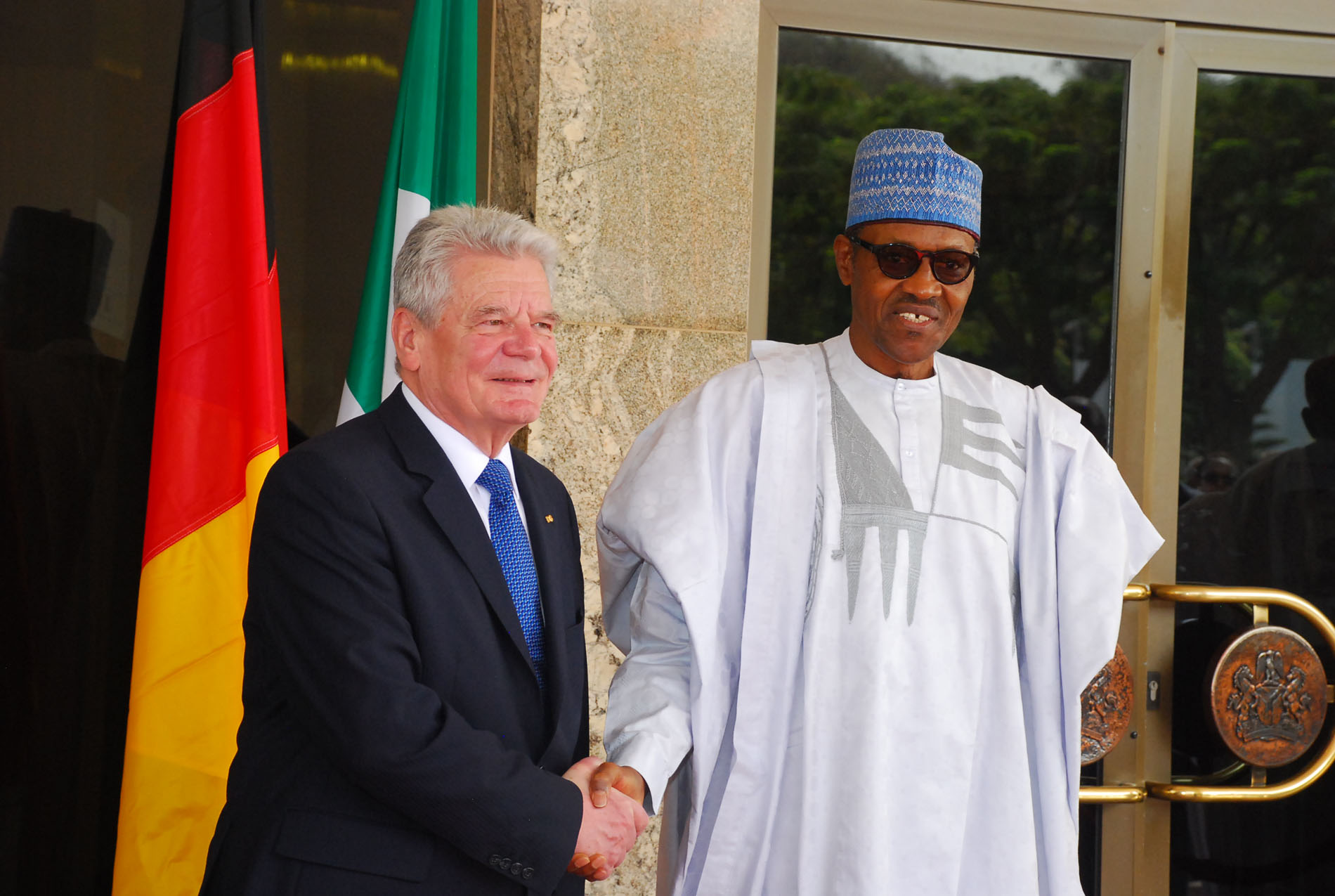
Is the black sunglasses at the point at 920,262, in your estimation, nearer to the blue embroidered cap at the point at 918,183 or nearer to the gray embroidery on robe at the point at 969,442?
the blue embroidered cap at the point at 918,183

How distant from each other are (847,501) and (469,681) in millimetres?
807

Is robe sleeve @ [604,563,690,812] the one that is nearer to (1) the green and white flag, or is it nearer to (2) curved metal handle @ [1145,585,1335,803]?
(1) the green and white flag

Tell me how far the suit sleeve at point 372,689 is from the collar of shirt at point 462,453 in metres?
0.21

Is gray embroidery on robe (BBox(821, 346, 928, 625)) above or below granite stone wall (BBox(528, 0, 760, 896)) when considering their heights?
below

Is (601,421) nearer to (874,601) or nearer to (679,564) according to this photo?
(679,564)

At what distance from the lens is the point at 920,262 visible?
2.18 m

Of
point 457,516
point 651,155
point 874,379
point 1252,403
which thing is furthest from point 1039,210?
point 457,516

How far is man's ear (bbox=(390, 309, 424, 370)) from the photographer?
189 centimetres

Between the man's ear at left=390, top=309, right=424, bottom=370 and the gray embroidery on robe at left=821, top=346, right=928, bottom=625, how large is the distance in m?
0.79

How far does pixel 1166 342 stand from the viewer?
11.7 ft

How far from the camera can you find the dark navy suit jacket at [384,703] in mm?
1594

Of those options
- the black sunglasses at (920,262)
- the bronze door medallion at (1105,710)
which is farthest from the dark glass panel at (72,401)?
the bronze door medallion at (1105,710)

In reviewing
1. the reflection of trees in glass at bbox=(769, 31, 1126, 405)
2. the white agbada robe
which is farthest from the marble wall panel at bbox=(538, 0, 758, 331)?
the white agbada robe

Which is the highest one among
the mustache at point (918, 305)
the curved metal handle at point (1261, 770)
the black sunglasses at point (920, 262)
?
the black sunglasses at point (920, 262)
